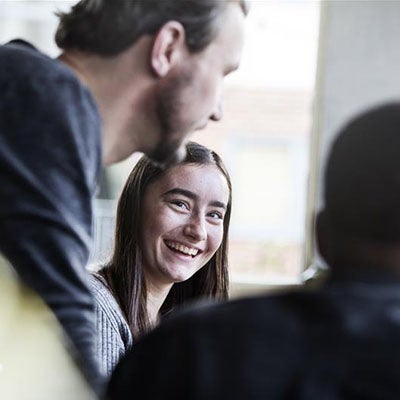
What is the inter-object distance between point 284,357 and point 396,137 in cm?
21

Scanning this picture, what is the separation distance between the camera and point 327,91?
4.13 meters

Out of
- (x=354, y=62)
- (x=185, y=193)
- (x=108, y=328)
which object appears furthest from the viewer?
(x=354, y=62)

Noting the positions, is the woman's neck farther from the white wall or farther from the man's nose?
the white wall

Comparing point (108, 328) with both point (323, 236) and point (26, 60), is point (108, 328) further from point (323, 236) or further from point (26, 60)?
point (323, 236)

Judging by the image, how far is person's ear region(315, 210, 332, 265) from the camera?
88 cm

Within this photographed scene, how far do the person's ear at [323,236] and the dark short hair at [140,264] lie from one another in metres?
0.94

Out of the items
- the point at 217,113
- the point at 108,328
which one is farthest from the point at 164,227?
the point at 217,113

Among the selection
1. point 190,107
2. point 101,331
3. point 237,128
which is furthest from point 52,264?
point 237,128

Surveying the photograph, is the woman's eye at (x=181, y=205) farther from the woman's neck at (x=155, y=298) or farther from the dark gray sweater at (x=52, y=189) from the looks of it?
the dark gray sweater at (x=52, y=189)

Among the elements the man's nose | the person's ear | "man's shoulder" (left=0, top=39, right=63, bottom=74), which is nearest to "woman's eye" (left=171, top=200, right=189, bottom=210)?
the man's nose

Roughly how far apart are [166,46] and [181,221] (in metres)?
0.72

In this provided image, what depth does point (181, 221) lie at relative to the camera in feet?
6.20

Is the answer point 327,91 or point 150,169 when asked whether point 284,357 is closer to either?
point 150,169

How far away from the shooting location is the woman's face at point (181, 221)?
6.18ft
